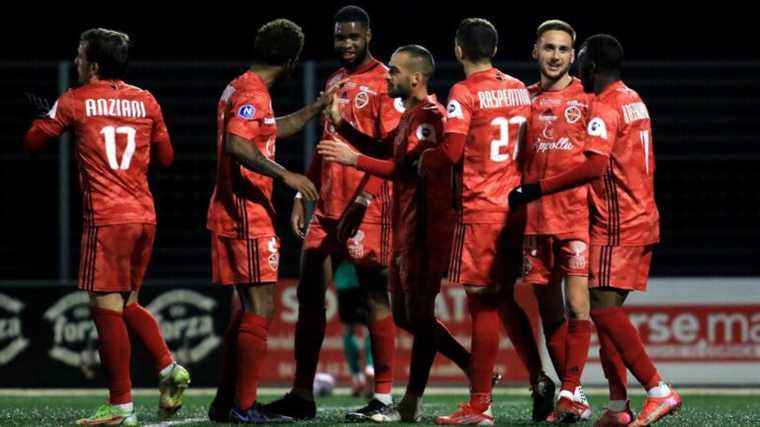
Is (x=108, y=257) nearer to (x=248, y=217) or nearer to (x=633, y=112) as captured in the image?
(x=248, y=217)

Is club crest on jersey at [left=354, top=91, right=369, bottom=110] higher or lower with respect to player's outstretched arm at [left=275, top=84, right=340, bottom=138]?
higher

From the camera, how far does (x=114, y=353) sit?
6852 millimetres

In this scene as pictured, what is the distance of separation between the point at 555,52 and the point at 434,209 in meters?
1.00

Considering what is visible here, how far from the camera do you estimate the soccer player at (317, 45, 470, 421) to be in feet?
23.0

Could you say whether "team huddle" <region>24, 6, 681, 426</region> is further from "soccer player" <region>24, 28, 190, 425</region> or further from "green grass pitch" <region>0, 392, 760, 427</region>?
"green grass pitch" <region>0, 392, 760, 427</region>

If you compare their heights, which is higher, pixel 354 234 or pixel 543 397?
pixel 354 234

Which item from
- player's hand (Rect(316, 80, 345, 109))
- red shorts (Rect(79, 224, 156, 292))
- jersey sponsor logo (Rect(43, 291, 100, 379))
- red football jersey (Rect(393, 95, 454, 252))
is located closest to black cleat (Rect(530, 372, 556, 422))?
red football jersey (Rect(393, 95, 454, 252))

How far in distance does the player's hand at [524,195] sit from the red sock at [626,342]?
1.98 feet

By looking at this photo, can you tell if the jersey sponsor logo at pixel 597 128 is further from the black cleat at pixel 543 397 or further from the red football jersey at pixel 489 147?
the black cleat at pixel 543 397

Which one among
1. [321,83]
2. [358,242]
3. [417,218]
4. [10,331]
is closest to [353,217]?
[358,242]

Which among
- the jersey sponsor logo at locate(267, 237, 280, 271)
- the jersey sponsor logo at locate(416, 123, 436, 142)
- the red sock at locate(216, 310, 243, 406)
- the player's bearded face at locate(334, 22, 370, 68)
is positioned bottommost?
the red sock at locate(216, 310, 243, 406)

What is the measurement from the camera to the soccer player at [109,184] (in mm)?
6848

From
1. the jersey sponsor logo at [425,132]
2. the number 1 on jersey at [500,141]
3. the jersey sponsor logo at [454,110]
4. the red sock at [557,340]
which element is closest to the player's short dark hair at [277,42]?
the jersey sponsor logo at [425,132]

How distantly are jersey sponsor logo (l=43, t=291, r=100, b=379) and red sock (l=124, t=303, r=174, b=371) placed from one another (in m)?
3.98
